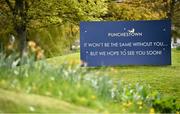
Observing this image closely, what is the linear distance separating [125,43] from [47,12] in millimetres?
4573

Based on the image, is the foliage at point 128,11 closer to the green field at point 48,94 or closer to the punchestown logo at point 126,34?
the punchestown logo at point 126,34

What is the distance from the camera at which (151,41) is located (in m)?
21.5

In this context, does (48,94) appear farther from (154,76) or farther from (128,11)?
(128,11)

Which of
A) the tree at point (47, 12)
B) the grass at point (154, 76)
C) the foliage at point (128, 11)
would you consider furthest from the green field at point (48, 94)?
the foliage at point (128, 11)

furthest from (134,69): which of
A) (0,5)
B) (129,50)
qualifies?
(0,5)

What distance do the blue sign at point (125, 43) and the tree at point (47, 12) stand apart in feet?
9.21

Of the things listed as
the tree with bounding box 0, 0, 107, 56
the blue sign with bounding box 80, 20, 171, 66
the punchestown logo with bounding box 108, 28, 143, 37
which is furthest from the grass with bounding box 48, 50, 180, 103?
the tree with bounding box 0, 0, 107, 56

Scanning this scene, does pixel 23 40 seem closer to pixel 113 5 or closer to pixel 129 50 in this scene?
pixel 129 50

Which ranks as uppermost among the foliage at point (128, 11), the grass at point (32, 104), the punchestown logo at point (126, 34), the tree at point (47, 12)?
the grass at point (32, 104)

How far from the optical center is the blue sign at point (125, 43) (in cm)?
2142

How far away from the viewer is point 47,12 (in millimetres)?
24516

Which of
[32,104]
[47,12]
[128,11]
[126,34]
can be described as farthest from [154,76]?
[128,11]

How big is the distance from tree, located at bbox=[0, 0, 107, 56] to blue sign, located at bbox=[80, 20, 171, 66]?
2.81m

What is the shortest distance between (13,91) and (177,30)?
43.4 meters
